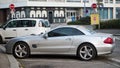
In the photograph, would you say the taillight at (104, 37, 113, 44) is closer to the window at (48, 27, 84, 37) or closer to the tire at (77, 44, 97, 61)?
the tire at (77, 44, 97, 61)

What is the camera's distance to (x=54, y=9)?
82.6m

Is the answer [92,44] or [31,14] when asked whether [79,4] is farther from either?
[92,44]

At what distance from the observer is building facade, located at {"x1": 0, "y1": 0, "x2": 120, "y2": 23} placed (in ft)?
261

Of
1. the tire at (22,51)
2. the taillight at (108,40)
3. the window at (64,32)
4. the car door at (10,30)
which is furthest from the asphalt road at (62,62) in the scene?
the car door at (10,30)

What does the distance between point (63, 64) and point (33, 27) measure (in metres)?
8.79

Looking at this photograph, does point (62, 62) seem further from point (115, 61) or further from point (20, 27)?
point (20, 27)

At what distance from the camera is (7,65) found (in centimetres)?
1180

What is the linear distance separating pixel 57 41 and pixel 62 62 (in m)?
1.12

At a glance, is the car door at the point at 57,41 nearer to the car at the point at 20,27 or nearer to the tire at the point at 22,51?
the tire at the point at 22,51

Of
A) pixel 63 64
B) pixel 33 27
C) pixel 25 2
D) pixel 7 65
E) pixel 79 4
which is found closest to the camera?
pixel 7 65

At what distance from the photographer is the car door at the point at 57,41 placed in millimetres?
14164

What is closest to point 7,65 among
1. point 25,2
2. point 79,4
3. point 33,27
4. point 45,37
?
point 45,37

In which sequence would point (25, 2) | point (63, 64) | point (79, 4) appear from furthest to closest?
point (79, 4), point (25, 2), point (63, 64)

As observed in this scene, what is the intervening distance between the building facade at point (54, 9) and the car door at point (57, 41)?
61.2m
